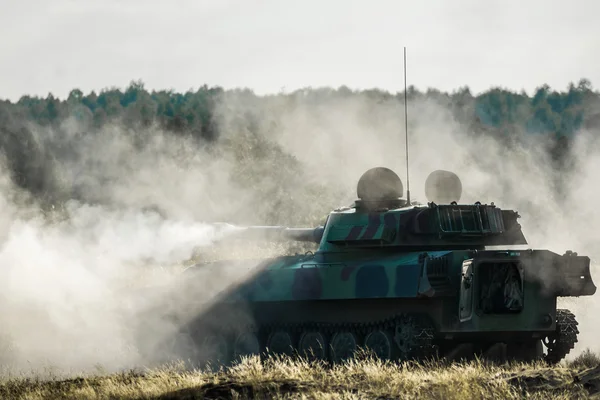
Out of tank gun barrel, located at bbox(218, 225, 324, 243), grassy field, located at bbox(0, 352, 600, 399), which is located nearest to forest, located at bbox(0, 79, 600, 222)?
tank gun barrel, located at bbox(218, 225, 324, 243)

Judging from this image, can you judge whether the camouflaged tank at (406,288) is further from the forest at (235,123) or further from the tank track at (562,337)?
the forest at (235,123)

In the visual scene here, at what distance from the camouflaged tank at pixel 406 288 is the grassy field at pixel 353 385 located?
1.66m

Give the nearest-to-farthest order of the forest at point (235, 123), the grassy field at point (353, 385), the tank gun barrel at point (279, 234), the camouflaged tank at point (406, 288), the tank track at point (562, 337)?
the grassy field at point (353, 385)
the camouflaged tank at point (406, 288)
the tank track at point (562, 337)
the tank gun barrel at point (279, 234)
the forest at point (235, 123)

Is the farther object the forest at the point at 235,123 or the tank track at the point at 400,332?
the forest at the point at 235,123

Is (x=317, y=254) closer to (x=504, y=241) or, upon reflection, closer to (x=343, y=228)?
(x=343, y=228)

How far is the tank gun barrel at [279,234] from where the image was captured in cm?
2722

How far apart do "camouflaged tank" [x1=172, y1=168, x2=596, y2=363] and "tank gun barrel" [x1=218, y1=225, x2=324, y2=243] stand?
47 mm

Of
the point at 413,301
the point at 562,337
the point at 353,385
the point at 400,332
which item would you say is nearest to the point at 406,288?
the point at 413,301

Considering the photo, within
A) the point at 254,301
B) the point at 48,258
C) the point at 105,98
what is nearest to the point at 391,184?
the point at 254,301

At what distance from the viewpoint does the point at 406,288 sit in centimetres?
2300

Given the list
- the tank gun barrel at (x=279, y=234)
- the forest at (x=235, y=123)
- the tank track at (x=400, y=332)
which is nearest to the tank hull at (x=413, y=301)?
the tank track at (x=400, y=332)

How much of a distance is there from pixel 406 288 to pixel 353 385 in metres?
4.09

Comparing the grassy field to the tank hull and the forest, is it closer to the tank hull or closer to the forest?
the tank hull

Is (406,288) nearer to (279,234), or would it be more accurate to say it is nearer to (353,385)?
(353,385)
